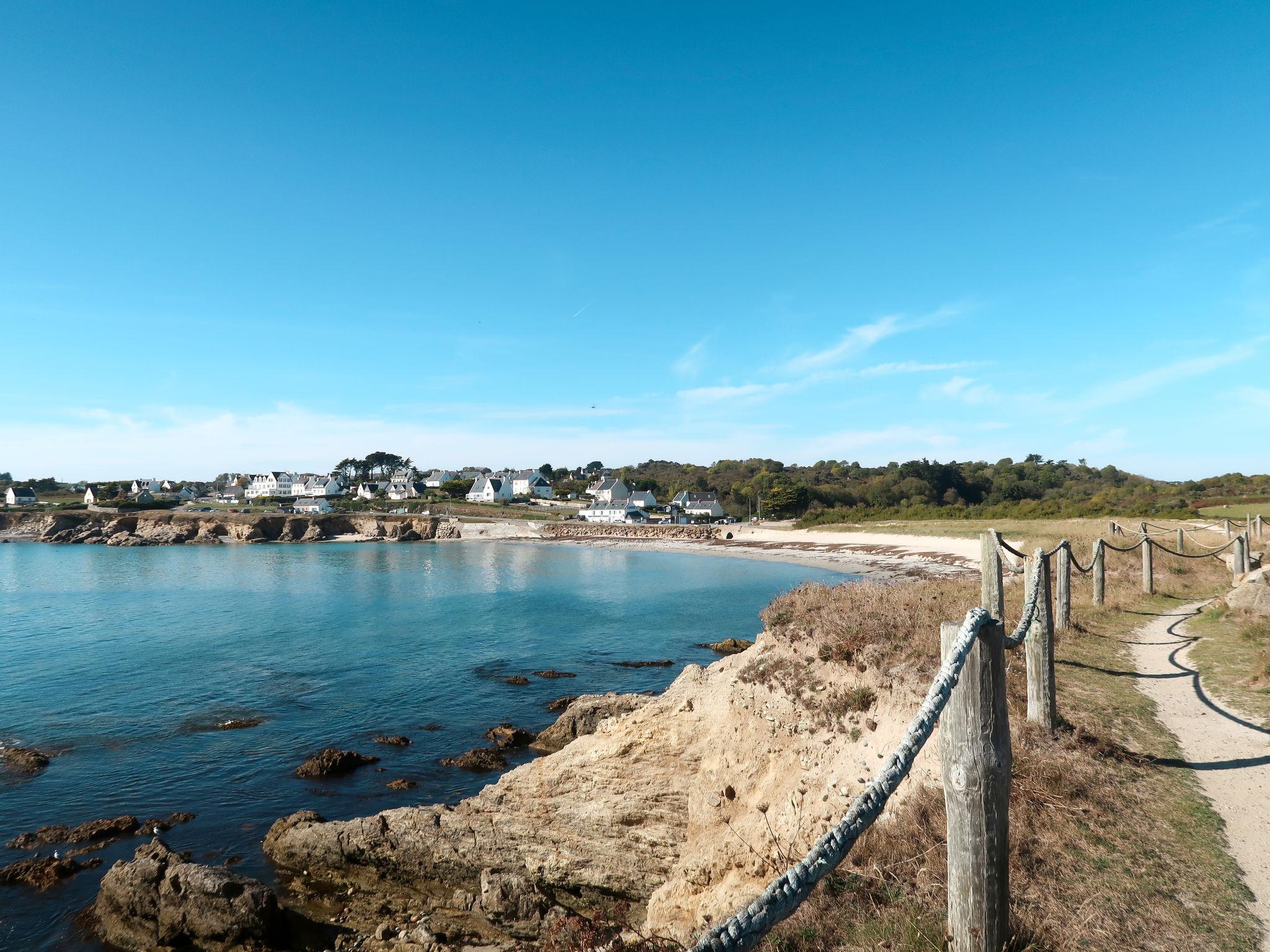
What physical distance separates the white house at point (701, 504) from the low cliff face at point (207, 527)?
43724 millimetres

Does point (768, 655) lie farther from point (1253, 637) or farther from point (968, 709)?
point (1253, 637)

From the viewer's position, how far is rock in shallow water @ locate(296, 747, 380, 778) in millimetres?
16750

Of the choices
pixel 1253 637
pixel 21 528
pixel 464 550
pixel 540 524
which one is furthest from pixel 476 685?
pixel 21 528

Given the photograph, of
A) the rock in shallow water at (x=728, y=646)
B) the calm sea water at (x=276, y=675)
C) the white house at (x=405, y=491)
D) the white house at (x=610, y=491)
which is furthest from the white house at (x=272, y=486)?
the rock in shallow water at (x=728, y=646)

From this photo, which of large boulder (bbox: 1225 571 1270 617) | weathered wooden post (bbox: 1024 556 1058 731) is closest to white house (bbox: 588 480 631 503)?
large boulder (bbox: 1225 571 1270 617)

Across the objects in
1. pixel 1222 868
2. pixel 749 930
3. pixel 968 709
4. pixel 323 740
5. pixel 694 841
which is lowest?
pixel 323 740

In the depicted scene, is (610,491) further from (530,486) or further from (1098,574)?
(1098,574)

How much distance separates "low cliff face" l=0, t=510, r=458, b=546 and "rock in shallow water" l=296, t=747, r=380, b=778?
298ft

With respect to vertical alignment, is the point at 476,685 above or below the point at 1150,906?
below

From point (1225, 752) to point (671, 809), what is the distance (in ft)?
24.8

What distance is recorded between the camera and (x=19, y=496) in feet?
467

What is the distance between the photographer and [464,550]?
87.0 metres

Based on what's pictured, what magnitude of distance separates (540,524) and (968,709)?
104127 mm

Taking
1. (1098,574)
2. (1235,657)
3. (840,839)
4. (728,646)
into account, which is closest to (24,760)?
(840,839)
